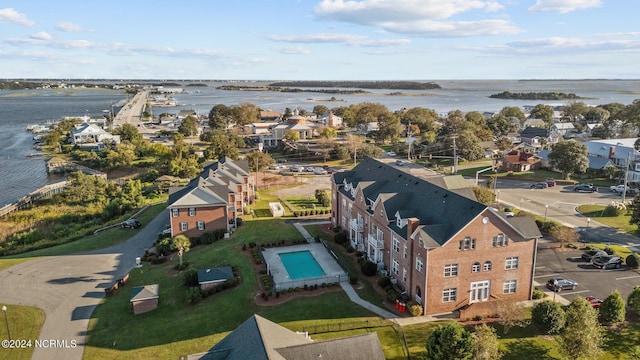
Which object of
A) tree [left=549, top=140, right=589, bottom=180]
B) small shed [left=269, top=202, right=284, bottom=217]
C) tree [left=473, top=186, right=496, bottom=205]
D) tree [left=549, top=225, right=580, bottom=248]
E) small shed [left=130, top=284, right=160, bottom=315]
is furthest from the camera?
tree [left=549, top=140, right=589, bottom=180]

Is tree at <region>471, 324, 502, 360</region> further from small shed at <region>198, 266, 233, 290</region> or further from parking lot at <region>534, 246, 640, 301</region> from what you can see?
small shed at <region>198, 266, 233, 290</region>

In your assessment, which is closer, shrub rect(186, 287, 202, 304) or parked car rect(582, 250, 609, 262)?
shrub rect(186, 287, 202, 304)

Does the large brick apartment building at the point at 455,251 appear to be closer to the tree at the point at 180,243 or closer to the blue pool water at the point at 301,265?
the blue pool water at the point at 301,265

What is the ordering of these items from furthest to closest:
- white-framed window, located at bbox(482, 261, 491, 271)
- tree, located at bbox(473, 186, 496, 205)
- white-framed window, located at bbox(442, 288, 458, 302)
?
tree, located at bbox(473, 186, 496, 205), white-framed window, located at bbox(482, 261, 491, 271), white-framed window, located at bbox(442, 288, 458, 302)

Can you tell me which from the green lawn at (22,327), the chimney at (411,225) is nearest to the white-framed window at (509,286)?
the chimney at (411,225)

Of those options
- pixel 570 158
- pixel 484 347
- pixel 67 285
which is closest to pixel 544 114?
pixel 570 158

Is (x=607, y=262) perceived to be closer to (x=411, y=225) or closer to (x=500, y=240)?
(x=500, y=240)

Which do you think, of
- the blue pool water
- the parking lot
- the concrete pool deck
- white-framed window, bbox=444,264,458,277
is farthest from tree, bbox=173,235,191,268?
the parking lot
